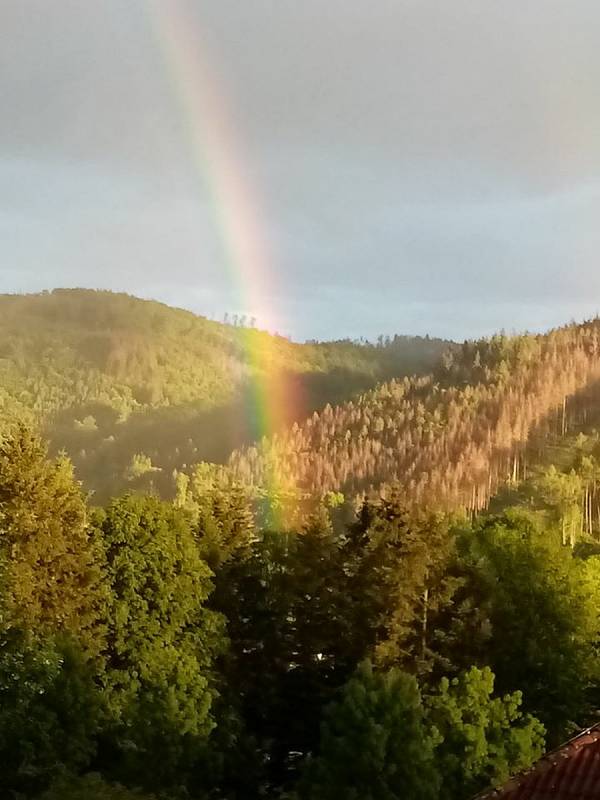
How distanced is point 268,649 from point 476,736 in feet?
39.9

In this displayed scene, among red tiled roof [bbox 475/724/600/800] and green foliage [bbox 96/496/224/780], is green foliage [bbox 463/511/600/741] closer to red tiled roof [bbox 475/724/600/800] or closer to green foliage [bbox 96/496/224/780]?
green foliage [bbox 96/496/224/780]

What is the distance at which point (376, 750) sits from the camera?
31.8 metres

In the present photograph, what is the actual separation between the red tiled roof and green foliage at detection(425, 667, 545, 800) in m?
14.9

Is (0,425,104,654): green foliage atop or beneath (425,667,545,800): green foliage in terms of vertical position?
atop

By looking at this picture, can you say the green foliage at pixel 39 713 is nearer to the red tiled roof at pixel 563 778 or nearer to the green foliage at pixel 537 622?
the green foliage at pixel 537 622

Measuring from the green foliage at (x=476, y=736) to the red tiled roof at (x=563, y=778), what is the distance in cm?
1488

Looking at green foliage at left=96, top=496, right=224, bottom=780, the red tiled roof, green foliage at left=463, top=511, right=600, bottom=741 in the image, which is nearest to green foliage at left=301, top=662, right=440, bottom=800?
green foliage at left=96, top=496, right=224, bottom=780

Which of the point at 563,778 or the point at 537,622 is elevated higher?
the point at 563,778

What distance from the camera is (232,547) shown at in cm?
4622

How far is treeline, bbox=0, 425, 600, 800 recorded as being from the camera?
33375mm

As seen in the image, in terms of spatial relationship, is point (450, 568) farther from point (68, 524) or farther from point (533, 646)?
point (68, 524)

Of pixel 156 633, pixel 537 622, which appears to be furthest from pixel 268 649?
pixel 537 622

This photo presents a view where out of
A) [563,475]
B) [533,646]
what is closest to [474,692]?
[533,646]

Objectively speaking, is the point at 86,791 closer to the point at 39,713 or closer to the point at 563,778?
the point at 39,713
